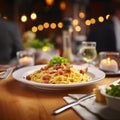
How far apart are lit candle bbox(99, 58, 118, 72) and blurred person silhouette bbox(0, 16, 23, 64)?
1.51 meters

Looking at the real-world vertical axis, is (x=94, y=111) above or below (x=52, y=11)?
below

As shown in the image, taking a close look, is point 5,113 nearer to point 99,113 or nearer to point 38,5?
point 99,113

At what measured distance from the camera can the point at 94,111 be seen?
84 cm

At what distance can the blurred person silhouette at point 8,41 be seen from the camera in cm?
276

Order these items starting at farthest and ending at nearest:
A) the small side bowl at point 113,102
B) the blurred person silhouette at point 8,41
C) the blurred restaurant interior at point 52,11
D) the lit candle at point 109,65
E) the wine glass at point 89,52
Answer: the blurred restaurant interior at point 52,11 → the blurred person silhouette at point 8,41 → the wine glass at point 89,52 → the lit candle at point 109,65 → the small side bowl at point 113,102

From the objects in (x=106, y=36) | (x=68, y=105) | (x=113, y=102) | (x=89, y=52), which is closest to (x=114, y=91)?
(x=113, y=102)

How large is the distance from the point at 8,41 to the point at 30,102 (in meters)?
1.91

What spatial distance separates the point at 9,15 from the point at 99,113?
496cm

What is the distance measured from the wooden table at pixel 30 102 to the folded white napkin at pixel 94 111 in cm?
2

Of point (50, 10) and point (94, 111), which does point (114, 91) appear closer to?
point (94, 111)

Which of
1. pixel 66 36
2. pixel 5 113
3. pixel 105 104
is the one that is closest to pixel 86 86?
pixel 105 104

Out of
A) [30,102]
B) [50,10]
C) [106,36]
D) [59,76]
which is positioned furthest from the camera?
[50,10]

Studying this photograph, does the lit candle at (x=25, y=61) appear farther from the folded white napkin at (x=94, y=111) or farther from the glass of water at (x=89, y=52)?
the folded white napkin at (x=94, y=111)

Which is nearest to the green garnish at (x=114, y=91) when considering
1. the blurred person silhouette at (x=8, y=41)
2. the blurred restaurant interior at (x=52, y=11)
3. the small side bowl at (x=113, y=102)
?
the small side bowl at (x=113, y=102)
